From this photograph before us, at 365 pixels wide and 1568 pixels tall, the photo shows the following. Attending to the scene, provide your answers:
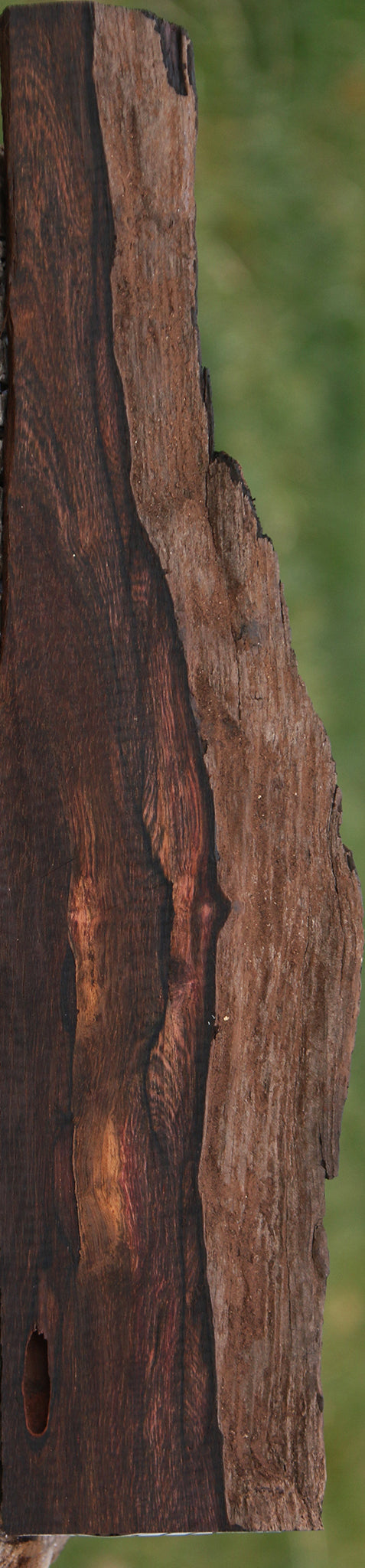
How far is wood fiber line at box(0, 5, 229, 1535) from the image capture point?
1.12 metres

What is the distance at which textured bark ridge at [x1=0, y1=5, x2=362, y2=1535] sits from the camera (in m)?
1.12

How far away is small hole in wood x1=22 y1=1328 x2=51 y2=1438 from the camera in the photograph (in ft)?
3.69

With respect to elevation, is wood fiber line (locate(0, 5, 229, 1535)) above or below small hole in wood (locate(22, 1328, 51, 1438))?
above

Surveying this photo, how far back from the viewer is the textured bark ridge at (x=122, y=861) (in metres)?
1.12

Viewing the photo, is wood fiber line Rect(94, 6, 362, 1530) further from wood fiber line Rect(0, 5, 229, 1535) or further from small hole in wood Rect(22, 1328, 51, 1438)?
small hole in wood Rect(22, 1328, 51, 1438)

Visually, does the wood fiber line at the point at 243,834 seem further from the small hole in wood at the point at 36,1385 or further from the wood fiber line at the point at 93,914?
the small hole in wood at the point at 36,1385

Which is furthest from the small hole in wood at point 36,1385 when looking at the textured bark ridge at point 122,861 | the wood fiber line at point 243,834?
the wood fiber line at point 243,834

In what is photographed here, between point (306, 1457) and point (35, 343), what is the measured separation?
1167mm

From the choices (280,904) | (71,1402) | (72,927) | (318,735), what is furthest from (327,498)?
(71,1402)

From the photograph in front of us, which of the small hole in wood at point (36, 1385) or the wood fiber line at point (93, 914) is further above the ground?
the wood fiber line at point (93, 914)

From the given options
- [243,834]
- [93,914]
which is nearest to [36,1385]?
[93,914]

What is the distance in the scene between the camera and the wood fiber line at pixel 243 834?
114cm

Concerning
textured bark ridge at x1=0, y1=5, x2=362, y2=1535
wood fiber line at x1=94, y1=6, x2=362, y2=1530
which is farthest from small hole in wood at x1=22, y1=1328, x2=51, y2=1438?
wood fiber line at x1=94, y1=6, x2=362, y2=1530

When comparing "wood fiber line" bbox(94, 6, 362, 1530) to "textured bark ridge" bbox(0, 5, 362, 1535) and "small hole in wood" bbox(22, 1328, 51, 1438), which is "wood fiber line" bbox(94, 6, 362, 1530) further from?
"small hole in wood" bbox(22, 1328, 51, 1438)
